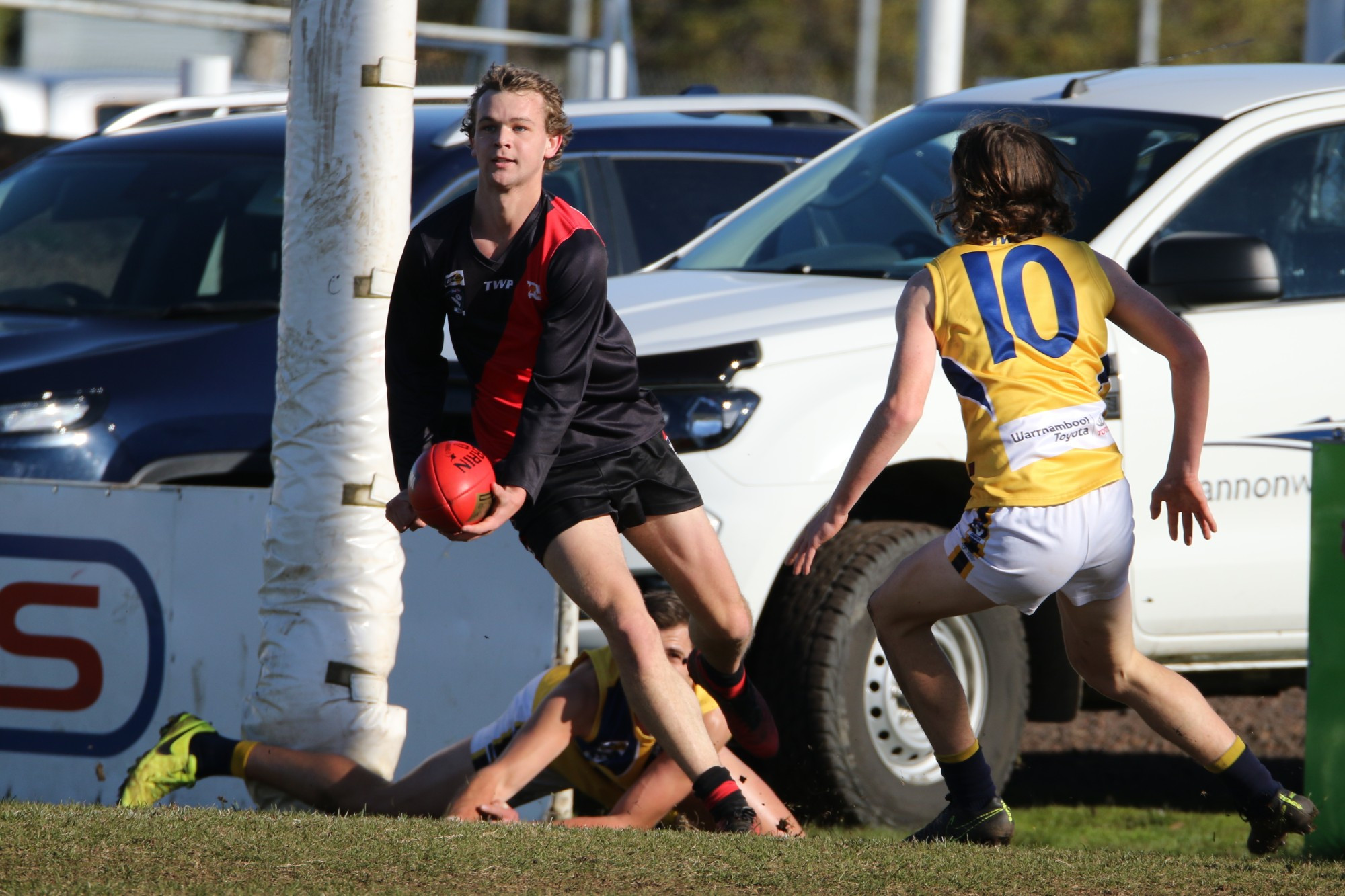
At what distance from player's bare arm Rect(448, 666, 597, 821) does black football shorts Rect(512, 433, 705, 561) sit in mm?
525

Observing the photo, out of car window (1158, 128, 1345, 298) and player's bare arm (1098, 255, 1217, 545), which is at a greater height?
car window (1158, 128, 1345, 298)

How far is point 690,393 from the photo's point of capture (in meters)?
5.00

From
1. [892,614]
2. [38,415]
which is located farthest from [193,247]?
[892,614]

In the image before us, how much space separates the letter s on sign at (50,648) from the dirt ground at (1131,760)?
3045 mm

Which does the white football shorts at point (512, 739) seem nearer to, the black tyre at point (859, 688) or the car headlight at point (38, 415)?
the black tyre at point (859, 688)

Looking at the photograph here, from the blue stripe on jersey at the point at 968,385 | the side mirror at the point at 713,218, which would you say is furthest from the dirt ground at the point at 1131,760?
the side mirror at the point at 713,218

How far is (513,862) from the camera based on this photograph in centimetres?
377

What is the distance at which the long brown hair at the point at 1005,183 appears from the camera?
4039 millimetres

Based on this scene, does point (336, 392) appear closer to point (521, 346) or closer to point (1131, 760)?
point (521, 346)

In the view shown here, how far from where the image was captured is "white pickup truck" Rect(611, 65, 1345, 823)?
5012 mm

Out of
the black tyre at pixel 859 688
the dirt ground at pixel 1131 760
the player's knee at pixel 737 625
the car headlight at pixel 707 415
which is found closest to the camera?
the player's knee at pixel 737 625

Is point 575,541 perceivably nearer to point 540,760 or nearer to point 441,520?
point 441,520

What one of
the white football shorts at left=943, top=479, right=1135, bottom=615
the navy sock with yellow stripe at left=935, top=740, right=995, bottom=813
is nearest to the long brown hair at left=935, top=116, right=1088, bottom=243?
the white football shorts at left=943, top=479, right=1135, bottom=615

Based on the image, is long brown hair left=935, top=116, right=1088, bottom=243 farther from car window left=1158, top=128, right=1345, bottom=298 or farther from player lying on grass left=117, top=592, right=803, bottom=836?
car window left=1158, top=128, right=1345, bottom=298
